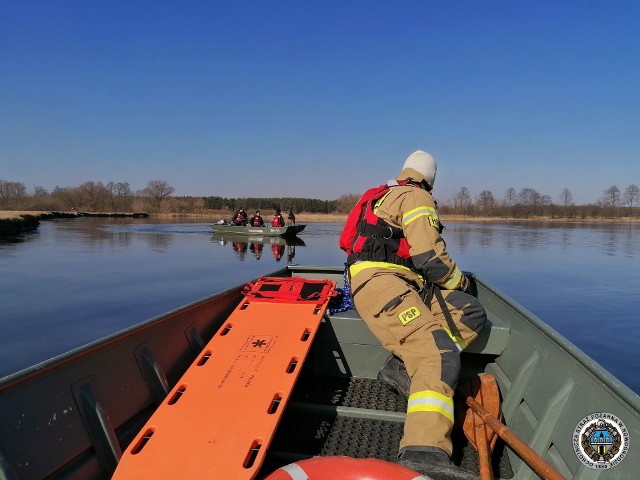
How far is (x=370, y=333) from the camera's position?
390 centimetres

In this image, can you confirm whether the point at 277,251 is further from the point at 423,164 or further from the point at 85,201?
the point at 85,201

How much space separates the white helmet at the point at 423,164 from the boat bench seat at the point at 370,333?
1.21m

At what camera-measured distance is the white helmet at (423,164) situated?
3564 mm

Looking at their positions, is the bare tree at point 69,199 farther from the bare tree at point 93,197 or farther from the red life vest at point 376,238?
the red life vest at point 376,238

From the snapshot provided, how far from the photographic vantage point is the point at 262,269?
57.2 feet

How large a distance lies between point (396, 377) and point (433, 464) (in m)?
0.95

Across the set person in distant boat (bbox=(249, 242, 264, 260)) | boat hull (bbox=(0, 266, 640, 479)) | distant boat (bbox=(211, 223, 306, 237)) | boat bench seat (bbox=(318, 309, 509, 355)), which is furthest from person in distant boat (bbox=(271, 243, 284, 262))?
boat hull (bbox=(0, 266, 640, 479))

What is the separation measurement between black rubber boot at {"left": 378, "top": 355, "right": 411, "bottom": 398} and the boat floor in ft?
0.49

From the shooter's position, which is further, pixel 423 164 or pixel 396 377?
pixel 423 164

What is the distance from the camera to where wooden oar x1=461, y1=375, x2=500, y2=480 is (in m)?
2.52

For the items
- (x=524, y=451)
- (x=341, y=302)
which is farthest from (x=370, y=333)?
(x=524, y=451)

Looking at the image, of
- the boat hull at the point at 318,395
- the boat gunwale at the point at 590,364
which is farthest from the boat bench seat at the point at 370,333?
the boat gunwale at the point at 590,364

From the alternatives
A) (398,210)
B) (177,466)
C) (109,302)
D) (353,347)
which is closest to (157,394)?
(177,466)

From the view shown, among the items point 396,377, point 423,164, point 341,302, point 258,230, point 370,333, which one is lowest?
point 258,230
